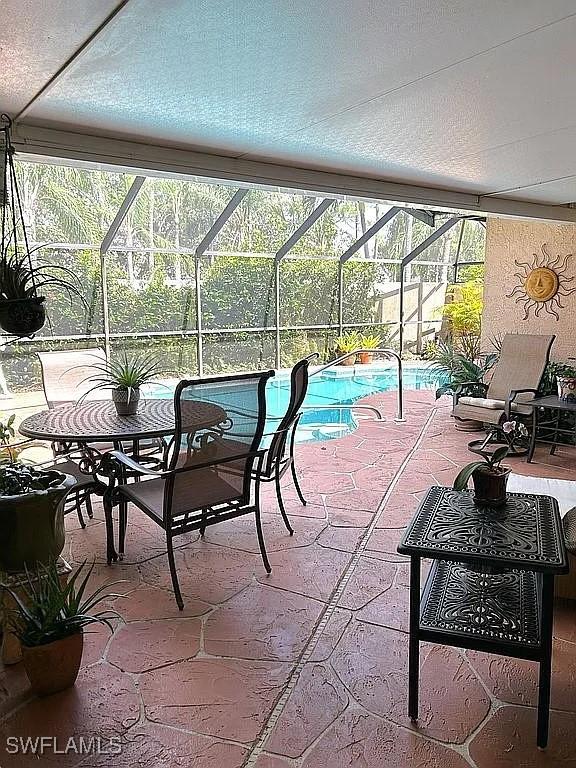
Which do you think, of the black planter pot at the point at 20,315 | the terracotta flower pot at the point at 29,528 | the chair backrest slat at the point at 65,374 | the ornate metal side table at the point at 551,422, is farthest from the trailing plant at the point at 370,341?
the terracotta flower pot at the point at 29,528

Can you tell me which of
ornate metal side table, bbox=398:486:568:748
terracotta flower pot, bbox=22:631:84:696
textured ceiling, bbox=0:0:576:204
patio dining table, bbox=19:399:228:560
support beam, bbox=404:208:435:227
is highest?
support beam, bbox=404:208:435:227

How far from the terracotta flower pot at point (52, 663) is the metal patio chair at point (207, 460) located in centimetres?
70

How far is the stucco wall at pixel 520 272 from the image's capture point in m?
7.39

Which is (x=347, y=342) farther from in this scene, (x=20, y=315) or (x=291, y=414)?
(x=20, y=315)

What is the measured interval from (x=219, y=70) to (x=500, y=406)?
474 centimetres

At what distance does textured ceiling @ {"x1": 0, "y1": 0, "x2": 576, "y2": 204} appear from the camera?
1.96 metres

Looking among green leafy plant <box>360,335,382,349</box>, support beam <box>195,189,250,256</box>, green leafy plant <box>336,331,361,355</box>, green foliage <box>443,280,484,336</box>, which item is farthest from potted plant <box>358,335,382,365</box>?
support beam <box>195,189,250,256</box>

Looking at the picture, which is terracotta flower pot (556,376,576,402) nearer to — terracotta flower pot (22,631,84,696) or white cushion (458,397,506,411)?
white cushion (458,397,506,411)

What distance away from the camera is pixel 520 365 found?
651 centimetres

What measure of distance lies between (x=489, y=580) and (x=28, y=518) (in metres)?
1.97

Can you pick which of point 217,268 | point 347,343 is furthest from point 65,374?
point 347,343

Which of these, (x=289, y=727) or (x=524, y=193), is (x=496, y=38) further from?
(x=524, y=193)

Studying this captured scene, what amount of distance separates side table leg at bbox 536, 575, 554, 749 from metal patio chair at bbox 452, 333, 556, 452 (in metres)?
4.05

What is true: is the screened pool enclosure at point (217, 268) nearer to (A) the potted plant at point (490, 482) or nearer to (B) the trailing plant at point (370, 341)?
(B) the trailing plant at point (370, 341)
